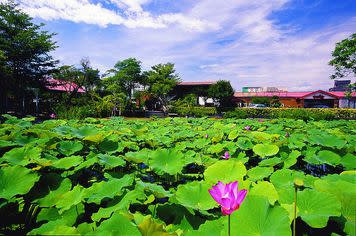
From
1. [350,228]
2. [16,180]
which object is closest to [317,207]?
[350,228]

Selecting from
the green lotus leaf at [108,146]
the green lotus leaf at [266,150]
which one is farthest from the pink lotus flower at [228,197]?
the green lotus leaf at [108,146]

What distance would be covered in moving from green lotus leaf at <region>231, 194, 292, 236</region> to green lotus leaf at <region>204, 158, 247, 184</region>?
58 centimetres

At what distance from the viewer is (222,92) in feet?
93.2

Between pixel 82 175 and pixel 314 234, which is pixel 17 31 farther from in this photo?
pixel 314 234

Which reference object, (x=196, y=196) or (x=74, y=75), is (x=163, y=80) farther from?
(x=196, y=196)

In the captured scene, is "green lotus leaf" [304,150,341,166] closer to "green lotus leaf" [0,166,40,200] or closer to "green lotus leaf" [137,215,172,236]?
"green lotus leaf" [137,215,172,236]

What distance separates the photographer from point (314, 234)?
1.04m

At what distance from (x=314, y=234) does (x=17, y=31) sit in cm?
2398

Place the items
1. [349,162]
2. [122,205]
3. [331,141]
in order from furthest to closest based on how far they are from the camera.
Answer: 1. [331,141]
2. [349,162]
3. [122,205]

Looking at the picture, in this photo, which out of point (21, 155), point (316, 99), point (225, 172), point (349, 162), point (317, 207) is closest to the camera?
point (317, 207)

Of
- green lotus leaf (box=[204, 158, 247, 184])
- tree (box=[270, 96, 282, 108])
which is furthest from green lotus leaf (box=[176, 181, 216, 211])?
tree (box=[270, 96, 282, 108])

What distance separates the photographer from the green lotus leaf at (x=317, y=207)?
93cm

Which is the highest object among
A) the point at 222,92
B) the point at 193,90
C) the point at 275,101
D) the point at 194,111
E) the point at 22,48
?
the point at 22,48

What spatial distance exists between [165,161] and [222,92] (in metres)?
27.2
